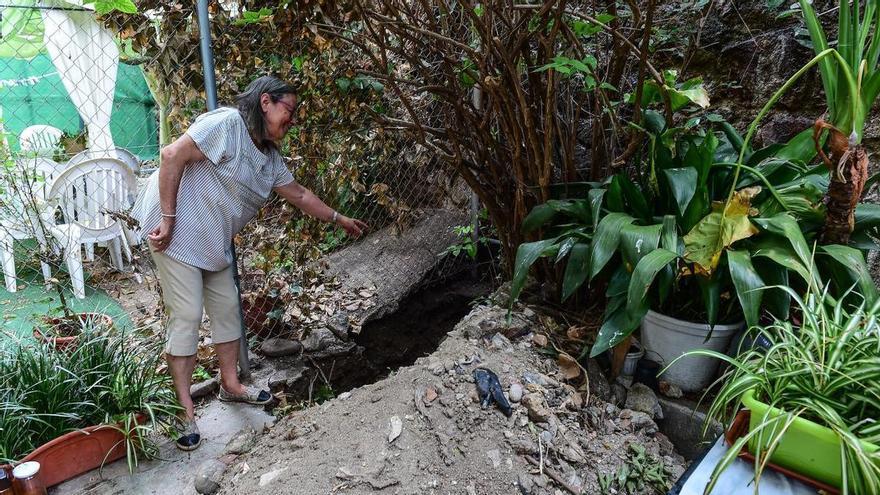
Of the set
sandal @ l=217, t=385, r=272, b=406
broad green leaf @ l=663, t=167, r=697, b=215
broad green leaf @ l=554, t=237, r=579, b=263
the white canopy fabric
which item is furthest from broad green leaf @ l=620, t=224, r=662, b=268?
the white canopy fabric

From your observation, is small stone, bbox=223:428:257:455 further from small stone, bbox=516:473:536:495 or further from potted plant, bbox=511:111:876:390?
potted plant, bbox=511:111:876:390

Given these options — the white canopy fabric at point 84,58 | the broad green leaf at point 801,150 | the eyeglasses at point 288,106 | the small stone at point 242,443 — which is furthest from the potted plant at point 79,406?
the broad green leaf at point 801,150

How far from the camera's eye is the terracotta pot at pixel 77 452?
1935 mm

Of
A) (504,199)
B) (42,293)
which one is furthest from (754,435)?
(42,293)

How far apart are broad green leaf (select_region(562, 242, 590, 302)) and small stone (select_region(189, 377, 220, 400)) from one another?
1.80 metres

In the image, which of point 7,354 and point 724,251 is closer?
point 724,251

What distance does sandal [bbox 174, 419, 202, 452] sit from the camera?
221cm

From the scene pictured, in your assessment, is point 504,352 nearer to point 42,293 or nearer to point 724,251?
point 724,251

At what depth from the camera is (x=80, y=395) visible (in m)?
2.10

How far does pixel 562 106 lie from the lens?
8.66ft

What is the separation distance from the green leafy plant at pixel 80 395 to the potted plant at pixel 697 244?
1.56 metres

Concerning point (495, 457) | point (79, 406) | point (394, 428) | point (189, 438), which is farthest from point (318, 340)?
point (495, 457)

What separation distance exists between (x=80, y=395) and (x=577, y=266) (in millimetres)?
2005

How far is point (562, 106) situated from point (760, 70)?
3.64ft
